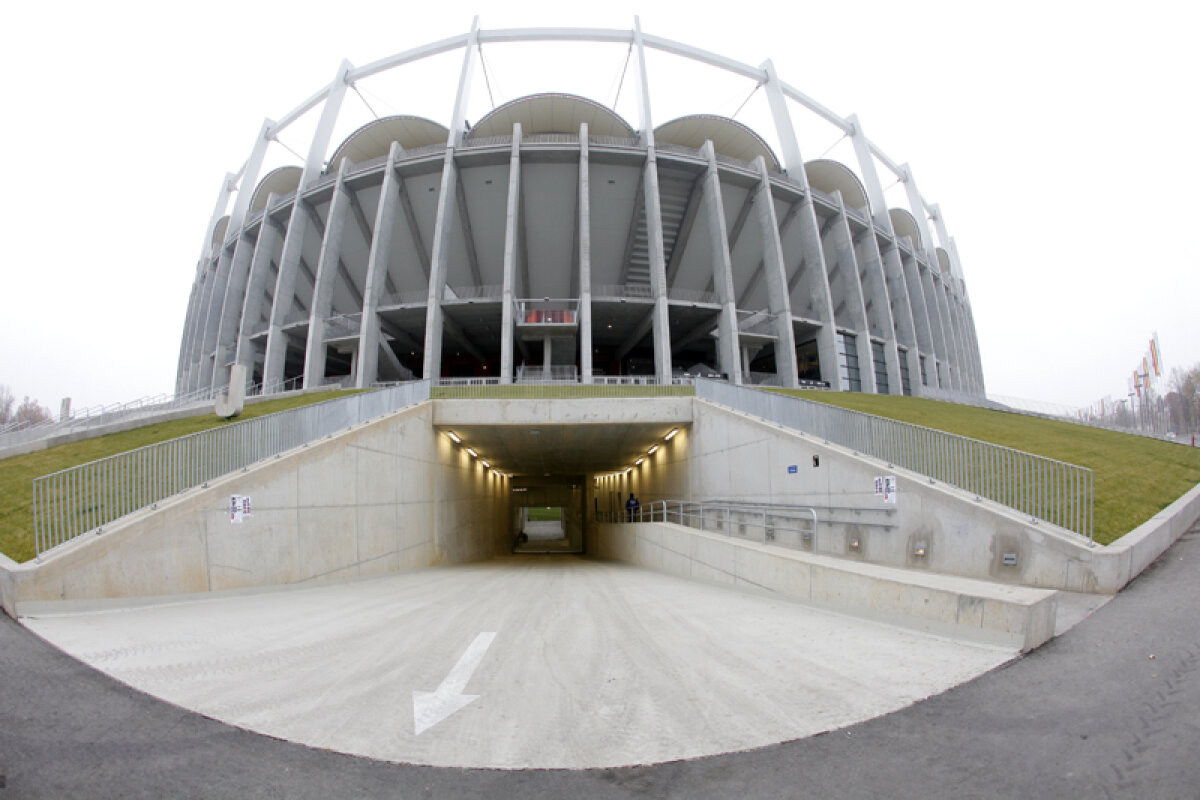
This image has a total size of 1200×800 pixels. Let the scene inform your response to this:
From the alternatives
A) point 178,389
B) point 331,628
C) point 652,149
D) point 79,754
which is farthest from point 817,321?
point 178,389

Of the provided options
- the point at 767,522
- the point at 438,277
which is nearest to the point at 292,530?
the point at 767,522

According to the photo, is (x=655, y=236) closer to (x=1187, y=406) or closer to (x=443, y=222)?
(x=443, y=222)

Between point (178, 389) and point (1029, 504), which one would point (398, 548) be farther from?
point (178, 389)

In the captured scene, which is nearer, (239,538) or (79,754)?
(79,754)

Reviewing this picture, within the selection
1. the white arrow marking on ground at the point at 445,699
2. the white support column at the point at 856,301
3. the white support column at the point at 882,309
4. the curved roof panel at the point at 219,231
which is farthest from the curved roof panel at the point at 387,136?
the white arrow marking on ground at the point at 445,699

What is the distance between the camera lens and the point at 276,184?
A: 136 ft

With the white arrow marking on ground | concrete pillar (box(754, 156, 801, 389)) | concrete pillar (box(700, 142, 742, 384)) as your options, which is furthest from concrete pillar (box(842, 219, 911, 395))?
the white arrow marking on ground

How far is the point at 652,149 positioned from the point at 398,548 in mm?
28873

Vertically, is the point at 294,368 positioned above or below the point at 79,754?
above

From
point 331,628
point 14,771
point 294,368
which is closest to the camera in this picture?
point 14,771

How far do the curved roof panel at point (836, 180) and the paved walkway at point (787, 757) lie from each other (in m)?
43.0

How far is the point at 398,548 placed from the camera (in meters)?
15.0

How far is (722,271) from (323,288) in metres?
25.3

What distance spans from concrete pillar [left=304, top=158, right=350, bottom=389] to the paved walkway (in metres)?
31.8
